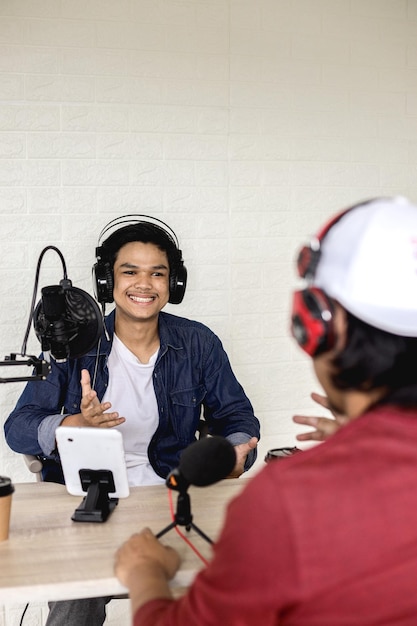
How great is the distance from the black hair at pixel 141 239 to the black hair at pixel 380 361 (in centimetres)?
163

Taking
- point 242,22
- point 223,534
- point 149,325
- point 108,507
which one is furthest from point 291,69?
point 223,534

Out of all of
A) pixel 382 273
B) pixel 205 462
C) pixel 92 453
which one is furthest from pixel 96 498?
pixel 382 273

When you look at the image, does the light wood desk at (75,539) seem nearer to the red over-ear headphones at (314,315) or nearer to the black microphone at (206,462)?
the black microphone at (206,462)

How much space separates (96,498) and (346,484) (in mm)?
1020

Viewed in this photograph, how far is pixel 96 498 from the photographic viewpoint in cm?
179

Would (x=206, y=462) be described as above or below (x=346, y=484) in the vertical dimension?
below

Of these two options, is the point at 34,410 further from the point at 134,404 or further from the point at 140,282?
the point at 140,282

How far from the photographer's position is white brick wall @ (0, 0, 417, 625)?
2854 mm

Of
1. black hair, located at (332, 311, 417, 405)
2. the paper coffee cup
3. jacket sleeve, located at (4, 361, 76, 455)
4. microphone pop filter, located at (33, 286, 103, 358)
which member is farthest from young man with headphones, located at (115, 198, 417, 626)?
jacket sleeve, located at (4, 361, 76, 455)

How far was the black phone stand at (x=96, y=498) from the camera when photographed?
1.75m

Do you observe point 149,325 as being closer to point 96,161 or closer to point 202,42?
point 96,161

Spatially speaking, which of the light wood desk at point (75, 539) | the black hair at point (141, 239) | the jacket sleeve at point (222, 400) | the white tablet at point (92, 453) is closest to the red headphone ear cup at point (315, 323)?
the light wood desk at point (75, 539)

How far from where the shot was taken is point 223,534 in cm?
95

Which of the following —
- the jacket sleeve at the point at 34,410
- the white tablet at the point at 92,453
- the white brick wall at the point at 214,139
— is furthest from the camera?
the white brick wall at the point at 214,139
